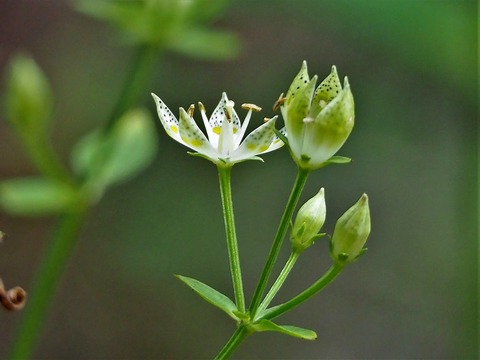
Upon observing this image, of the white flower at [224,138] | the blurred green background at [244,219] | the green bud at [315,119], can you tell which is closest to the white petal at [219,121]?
the white flower at [224,138]

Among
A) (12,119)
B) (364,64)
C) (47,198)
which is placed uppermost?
(364,64)

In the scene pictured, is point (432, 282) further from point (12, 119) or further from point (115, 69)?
point (12, 119)

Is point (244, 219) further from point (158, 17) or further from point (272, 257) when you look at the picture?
point (272, 257)

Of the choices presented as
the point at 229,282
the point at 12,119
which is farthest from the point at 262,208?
the point at 12,119

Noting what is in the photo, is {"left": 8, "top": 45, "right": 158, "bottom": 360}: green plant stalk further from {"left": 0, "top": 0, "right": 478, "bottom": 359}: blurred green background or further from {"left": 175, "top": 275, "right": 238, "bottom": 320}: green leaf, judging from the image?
{"left": 0, "top": 0, "right": 478, "bottom": 359}: blurred green background

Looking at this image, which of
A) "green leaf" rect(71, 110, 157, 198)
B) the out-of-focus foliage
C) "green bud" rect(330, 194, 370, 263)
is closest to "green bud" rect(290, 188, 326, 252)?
"green bud" rect(330, 194, 370, 263)
